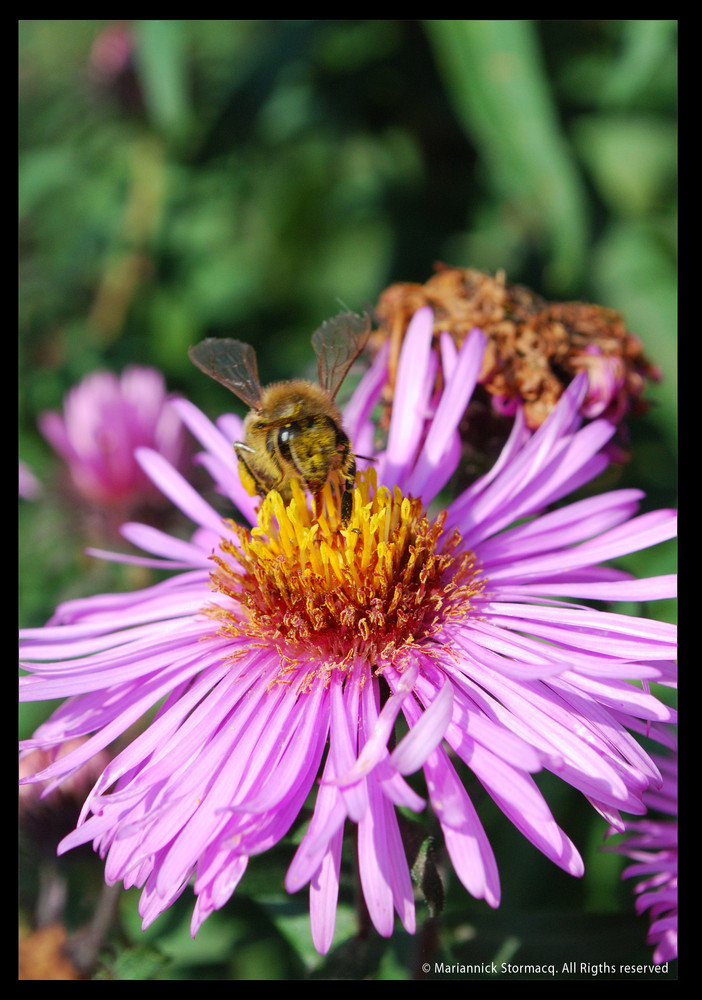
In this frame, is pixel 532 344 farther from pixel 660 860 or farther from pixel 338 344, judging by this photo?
pixel 660 860

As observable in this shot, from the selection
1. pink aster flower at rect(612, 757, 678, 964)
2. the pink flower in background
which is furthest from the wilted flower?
the pink flower in background

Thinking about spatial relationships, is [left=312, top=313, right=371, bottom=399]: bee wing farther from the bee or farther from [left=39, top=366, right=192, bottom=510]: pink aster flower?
[left=39, top=366, right=192, bottom=510]: pink aster flower

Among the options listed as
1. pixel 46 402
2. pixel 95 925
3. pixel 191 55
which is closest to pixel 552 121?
pixel 191 55

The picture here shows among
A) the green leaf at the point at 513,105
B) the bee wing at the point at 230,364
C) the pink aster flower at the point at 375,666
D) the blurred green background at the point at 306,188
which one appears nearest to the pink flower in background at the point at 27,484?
the blurred green background at the point at 306,188

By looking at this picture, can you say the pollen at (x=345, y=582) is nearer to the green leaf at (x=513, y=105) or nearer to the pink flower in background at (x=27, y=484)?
the pink flower in background at (x=27, y=484)

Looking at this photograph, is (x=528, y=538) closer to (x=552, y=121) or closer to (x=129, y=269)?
(x=552, y=121)

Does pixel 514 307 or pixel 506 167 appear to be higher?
pixel 506 167

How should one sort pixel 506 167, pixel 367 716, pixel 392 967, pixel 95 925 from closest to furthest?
pixel 367 716 → pixel 392 967 → pixel 95 925 → pixel 506 167
